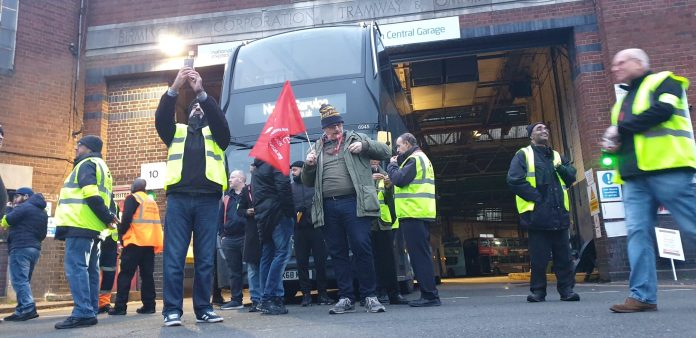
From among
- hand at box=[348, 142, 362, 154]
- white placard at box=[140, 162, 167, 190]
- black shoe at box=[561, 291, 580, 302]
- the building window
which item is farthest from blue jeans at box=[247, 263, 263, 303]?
the building window

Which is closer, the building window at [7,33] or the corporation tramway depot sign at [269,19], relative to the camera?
the building window at [7,33]

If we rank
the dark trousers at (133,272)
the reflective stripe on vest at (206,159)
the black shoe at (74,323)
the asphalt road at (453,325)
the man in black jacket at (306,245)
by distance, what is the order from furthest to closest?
the man in black jacket at (306,245), the dark trousers at (133,272), the black shoe at (74,323), the reflective stripe on vest at (206,159), the asphalt road at (453,325)

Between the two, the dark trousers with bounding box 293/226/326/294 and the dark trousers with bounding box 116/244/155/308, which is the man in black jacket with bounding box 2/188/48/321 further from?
the dark trousers with bounding box 293/226/326/294

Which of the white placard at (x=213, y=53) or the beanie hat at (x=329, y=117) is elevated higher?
the white placard at (x=213, y=53)

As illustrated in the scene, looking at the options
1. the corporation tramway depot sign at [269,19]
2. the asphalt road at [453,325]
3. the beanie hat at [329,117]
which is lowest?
the asphalt road at [453,325]

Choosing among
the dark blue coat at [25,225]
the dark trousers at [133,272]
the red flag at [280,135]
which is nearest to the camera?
the red flag at [280,135]

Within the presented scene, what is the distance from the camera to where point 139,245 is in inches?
269

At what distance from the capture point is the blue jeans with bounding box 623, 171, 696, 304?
12.9 feet

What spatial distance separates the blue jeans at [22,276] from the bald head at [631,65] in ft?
21.0

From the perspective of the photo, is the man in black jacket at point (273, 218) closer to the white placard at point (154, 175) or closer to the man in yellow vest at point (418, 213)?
the man in yellow vest at point (418, 213)

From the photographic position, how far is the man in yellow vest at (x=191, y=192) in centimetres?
457

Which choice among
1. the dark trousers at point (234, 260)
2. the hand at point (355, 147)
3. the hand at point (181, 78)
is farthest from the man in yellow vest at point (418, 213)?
the dark trousers at point (234, 260)

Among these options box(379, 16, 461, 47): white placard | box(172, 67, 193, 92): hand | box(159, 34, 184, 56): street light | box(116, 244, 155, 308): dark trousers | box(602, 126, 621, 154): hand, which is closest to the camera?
box(602, 126, 621, 154): hand

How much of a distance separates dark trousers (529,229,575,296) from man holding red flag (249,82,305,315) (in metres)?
2.52
